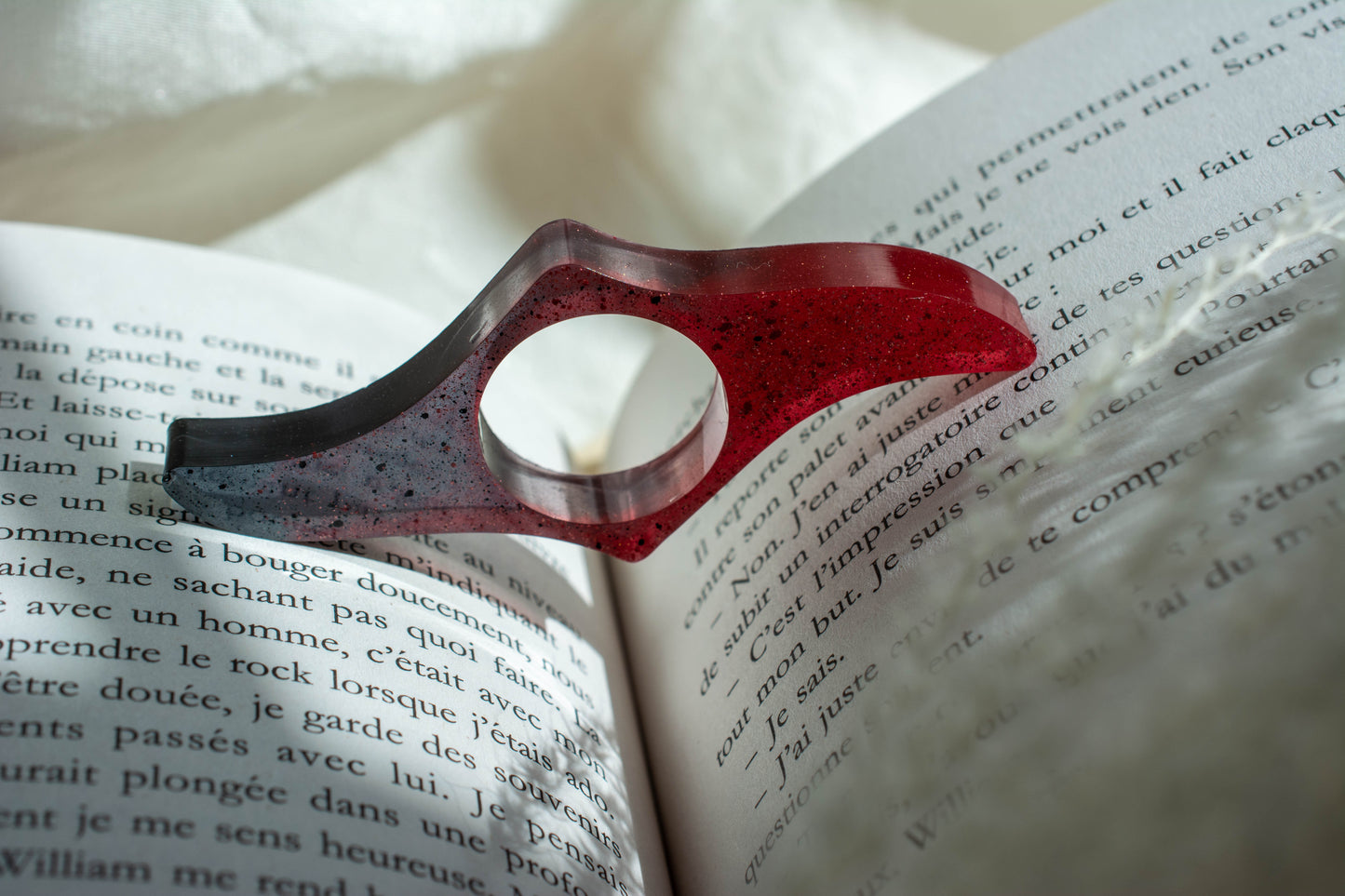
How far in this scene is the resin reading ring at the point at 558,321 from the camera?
18.8 inches

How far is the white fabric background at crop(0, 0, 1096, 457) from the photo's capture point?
0.77 metres

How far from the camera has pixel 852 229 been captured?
25.5 inches

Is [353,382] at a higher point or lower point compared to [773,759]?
higher

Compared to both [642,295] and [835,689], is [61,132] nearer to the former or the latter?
[642,295]

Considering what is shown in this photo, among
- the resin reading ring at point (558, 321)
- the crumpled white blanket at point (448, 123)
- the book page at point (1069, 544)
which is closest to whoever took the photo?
the book page at point (1069, 544)

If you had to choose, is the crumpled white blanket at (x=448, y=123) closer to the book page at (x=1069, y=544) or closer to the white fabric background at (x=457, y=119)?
the white fabric background at (x=457, y=119)

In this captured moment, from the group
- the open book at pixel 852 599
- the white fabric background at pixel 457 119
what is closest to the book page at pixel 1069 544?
the open book at pixel 852 599

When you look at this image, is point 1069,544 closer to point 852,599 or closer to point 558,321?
point 852,599

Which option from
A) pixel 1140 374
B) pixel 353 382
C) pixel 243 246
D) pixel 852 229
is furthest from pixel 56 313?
pixel 1140 374

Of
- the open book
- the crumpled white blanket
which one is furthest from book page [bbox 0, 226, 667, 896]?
the crumpled white blanket

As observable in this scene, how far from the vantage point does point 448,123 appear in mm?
944

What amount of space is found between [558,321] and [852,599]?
0.59 feet

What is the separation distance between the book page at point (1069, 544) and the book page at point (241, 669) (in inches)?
2.9

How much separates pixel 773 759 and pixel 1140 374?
230mm
